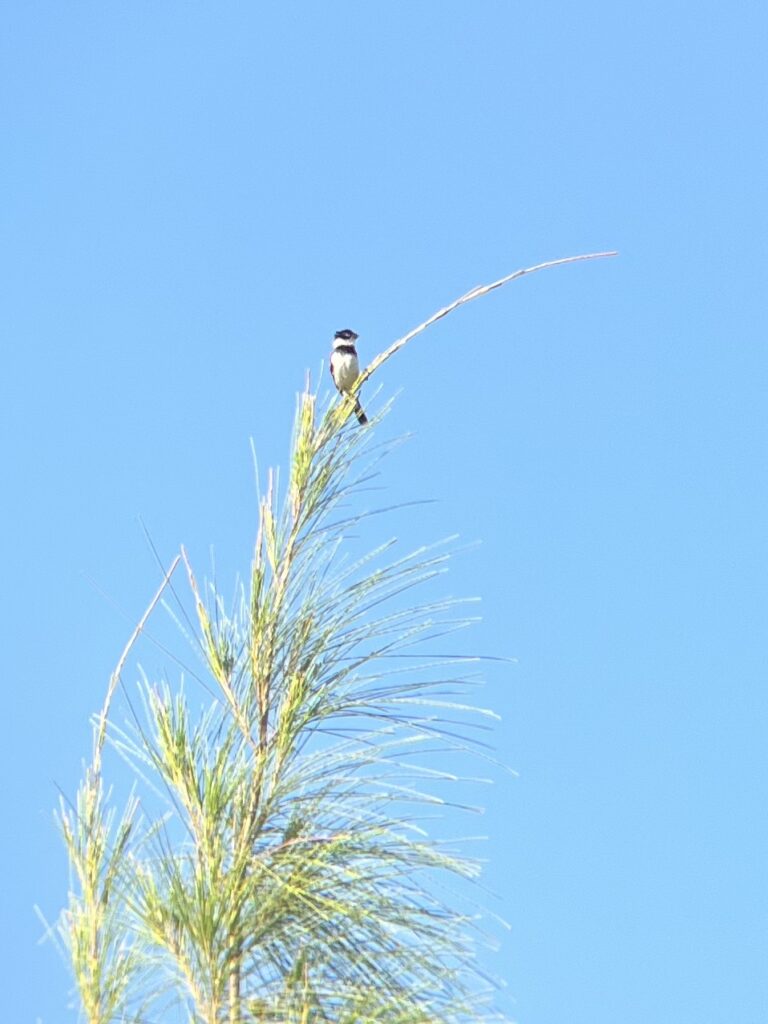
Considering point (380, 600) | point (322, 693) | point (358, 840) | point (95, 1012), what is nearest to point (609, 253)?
point (380, 600)

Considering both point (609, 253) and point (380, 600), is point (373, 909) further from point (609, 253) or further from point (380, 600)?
point (609, 253)

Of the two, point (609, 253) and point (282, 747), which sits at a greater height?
point (609, 253)

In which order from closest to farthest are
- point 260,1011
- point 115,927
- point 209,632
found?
1. point 260,1011
2. point 115,927
3. point 209,632

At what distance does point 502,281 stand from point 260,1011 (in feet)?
4.08

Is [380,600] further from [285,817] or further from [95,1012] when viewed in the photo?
[95,1012]

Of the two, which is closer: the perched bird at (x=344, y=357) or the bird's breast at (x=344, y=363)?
the perched bird at (x=344, y=357)

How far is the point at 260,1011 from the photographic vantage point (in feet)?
7.27

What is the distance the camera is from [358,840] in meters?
Answer: 2.35

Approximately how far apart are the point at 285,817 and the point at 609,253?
1089 mm

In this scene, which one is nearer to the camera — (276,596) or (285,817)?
(285,817)

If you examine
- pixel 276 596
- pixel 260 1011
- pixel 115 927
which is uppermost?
pixel 276 596

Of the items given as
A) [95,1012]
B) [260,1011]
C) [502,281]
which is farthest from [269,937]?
[502,281]

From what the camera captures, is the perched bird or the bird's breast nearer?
the perched bird

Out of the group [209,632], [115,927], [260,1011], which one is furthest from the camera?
[209,632]
